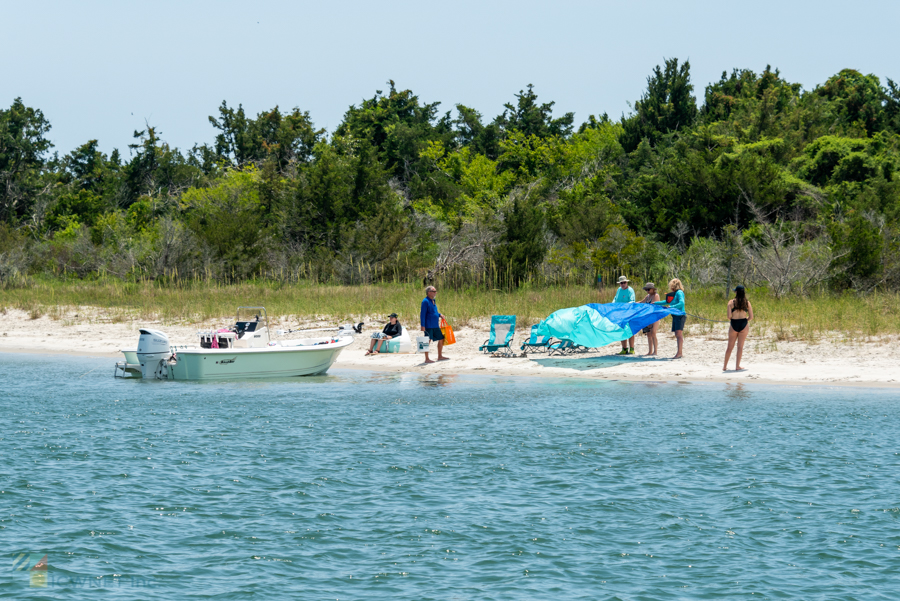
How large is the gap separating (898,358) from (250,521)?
14.3 m

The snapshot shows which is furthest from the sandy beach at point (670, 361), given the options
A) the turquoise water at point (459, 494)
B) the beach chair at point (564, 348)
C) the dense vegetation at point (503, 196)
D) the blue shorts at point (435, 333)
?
the dense vegetation at point (503, 196)

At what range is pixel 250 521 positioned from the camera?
30.9 ft

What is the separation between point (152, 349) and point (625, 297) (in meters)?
9.65

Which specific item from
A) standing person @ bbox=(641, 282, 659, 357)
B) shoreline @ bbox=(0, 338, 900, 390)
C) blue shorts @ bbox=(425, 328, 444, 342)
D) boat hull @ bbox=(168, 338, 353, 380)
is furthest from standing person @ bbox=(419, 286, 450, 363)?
standing person @ bbox=(641, 282, 659, 357)

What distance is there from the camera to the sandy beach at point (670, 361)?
58.0 feet

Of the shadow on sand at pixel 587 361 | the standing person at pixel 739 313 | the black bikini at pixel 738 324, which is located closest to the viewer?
the standing person at pixel 739 313

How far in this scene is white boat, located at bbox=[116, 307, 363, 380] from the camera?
18172 mm

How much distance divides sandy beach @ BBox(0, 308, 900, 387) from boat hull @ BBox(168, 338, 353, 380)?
1.59m

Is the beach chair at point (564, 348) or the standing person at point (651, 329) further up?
the standing person at point (651, 329)

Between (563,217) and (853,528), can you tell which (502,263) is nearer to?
(563,217)
